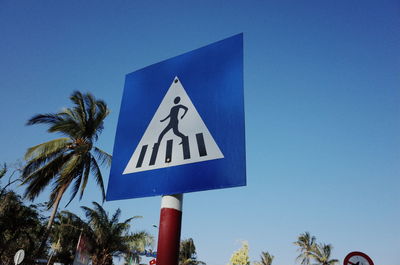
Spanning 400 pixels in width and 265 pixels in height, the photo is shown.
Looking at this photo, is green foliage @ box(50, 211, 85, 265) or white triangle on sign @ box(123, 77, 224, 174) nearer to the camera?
white triangle on sign @ box(123, 77, 224, 174)

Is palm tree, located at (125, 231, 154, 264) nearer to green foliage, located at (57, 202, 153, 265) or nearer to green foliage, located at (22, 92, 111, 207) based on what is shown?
green foliage, located at (57, 202, 153, 265)

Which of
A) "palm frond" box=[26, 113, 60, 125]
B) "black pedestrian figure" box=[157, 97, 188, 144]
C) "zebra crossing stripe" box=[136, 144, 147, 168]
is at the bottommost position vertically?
"zebra crossing stripe" box=[136, 144, 147, 168]

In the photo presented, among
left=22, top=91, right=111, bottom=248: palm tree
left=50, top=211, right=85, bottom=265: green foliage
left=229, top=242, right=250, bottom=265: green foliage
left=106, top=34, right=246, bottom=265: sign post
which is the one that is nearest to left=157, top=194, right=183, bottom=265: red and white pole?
left=106, top=34, right=246, bottom=265: sign post

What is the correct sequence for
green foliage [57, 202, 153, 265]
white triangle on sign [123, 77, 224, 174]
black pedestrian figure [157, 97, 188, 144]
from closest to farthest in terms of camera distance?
white triangle on sign [123, 77, 224, 174]
black pedestrian figure [157, 97, 188, 144]
green foliage [57, 202, 153, 265]

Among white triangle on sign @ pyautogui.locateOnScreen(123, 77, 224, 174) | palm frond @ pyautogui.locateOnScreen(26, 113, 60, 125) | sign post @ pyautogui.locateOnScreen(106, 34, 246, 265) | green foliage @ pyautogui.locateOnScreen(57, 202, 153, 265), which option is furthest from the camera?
green foliage @ pyautogui.locateOnScreen(57, 202, 153, 265)

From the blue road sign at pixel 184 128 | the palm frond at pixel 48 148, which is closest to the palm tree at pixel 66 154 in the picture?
the palm frond at pixel 48 148

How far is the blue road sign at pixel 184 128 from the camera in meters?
1.94

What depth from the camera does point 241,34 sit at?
7.80 feet

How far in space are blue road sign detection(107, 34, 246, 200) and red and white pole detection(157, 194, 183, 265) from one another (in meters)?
0.08

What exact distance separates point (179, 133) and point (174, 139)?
0.06m

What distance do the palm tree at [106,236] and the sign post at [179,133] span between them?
16.4 metres

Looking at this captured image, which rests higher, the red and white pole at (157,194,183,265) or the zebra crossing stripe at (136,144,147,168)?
the zebra crossing stripe at (136,144,147,168)

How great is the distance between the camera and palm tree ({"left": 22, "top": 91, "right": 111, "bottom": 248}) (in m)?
12.4

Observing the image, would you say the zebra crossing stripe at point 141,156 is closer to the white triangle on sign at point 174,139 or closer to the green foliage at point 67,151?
the white triangle on sign at point 174,139
